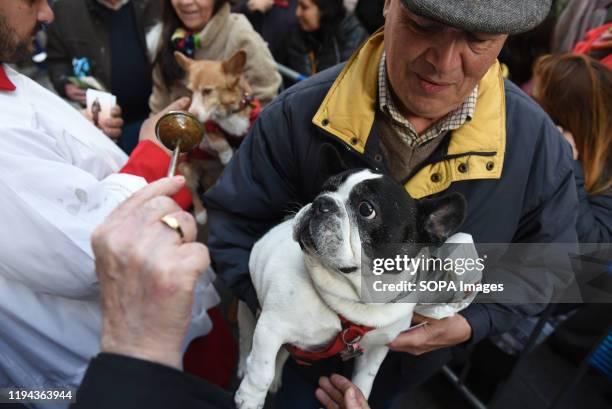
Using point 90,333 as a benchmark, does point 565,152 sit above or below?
above

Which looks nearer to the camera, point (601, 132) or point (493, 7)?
point (493, 7)

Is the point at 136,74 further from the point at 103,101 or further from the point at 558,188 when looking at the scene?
the point at 558,188

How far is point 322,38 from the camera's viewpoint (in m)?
3.71

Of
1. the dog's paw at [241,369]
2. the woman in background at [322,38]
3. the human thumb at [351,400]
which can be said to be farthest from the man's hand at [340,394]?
the woman in background at [322,38]

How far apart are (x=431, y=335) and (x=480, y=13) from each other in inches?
41.5

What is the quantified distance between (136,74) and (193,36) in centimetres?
57

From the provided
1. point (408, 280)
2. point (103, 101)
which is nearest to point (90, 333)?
point (408, 280)

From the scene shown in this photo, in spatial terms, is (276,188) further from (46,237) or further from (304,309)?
(46,237)

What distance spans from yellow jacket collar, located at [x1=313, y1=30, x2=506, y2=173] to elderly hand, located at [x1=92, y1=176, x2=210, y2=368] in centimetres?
66

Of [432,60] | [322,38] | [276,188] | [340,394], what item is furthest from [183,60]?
[340,394]

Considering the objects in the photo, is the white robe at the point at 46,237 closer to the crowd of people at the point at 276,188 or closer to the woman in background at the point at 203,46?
the crowd of people at the point at 276,188

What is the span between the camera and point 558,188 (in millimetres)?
1353

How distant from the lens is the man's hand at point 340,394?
1365 mm

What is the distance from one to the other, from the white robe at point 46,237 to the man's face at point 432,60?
1.06m
